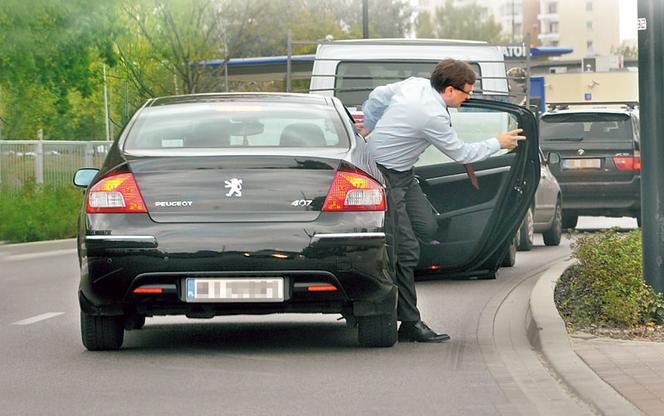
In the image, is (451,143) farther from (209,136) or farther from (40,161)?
(40,161)

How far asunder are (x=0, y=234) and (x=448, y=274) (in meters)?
13.2

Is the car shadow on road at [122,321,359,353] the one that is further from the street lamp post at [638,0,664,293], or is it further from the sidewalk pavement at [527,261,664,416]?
the street lamp post at [638,0,664,293]

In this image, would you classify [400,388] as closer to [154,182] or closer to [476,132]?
[154,182]

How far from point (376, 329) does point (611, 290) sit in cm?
151

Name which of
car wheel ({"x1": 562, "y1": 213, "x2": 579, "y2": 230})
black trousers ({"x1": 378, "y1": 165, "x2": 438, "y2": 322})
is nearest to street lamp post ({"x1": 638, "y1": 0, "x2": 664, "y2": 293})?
black trousers ({"x1": 378, "y1": 165, "x2": 438, "y2": 322})

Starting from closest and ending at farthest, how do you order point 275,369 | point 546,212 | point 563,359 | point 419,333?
point 563,359 → point 275,369 → point 419,333 → point 546,212

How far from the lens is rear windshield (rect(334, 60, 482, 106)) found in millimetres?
18297

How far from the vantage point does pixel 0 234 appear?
24484 mm

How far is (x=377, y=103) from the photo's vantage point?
10.2 m

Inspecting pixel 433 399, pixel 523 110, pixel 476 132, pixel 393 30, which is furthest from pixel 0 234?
pixel 393 30

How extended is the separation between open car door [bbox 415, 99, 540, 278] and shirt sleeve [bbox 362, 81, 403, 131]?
226 cm

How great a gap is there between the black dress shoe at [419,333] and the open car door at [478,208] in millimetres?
2507

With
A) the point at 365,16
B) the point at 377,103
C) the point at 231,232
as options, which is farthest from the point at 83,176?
the point at 365,16

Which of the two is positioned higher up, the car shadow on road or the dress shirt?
the dress shirt
